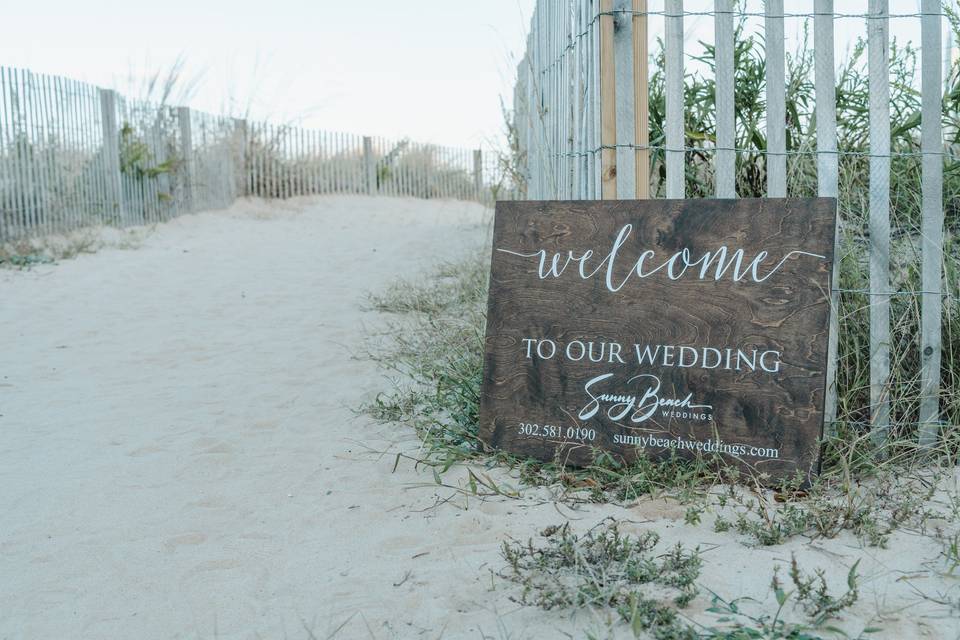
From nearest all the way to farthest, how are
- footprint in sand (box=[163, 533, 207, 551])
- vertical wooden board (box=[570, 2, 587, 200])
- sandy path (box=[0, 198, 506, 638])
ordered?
sandy path (box=[0, 198, 506, 638]) → footprint in sand (box=[163, 533, 207, 551]) → vertical wooden board (box=[570, 2, 587, 200])

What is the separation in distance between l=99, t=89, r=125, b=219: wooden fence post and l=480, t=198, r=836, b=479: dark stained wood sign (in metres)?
9.47

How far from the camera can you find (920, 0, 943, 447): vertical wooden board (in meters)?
2.71

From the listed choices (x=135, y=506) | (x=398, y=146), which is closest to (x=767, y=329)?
(x=135, y=506)

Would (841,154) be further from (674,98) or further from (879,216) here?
(674,98)

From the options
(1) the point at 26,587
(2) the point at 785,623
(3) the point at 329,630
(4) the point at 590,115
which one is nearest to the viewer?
(2) the point at 785,623

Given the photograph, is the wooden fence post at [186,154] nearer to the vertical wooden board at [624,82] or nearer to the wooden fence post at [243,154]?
the wooden fence post at [243,154]

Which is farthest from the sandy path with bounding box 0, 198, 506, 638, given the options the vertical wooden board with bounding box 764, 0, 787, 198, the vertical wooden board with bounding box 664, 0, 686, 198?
the vertical wooden board with bounding box 764, 0, 787, 198

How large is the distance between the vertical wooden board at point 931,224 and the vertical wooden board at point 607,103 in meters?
0.99

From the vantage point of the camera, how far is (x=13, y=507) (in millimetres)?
2867

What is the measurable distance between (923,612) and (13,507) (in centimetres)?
277

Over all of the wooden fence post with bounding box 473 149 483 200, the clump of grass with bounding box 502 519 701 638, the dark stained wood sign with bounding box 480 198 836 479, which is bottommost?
the clump of grass with bounding box 502 519 701 638

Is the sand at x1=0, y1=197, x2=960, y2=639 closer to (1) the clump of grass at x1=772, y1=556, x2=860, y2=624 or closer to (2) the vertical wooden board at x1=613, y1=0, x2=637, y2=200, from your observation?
(1) the clump of grass at x1=772, y1=556, x2=860, y2=624

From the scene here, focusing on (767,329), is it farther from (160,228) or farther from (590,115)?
(160,228)

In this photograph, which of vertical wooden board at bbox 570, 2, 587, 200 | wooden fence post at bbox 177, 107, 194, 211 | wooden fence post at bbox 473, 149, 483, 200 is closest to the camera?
vertical wooden board at bbox 570, 2, 587, 200
